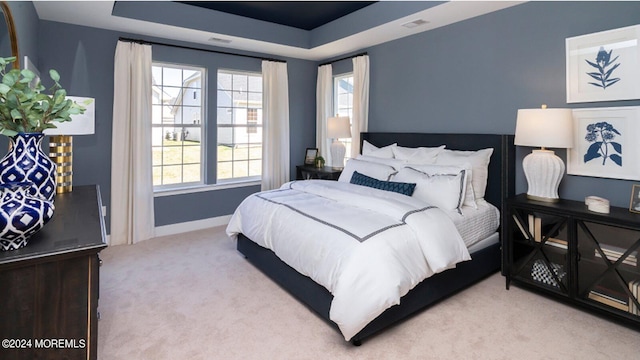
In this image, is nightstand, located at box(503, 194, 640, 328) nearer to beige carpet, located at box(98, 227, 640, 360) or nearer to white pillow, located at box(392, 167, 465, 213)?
beige carpet, located at box(98, 227, 640, 360)

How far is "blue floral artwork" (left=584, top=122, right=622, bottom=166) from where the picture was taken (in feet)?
8.82

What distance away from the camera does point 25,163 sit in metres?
1.50

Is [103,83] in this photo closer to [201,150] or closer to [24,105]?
[201,150]

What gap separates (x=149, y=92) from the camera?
4152mm

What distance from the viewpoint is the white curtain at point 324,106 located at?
5.43m

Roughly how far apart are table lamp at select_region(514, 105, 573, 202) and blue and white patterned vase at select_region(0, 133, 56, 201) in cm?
326

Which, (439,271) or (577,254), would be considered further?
(577,254)

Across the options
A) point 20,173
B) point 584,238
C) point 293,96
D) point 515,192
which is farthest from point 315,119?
point 20,173

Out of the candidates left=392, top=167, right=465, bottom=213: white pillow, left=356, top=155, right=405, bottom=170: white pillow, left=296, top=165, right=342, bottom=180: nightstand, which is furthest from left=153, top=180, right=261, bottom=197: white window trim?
left=392, top=167, right=465, bottom=213: white pillow

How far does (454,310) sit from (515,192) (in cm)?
146

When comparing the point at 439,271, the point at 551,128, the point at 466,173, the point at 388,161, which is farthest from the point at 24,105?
the point at 551,128

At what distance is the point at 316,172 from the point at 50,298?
3923 millimetres

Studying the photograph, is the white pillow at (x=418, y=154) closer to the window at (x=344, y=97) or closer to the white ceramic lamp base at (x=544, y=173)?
the white ceramic lamp base at (x=544, y=173)

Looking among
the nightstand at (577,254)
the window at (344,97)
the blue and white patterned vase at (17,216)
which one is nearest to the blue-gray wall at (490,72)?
the nightstand at (577,254)
